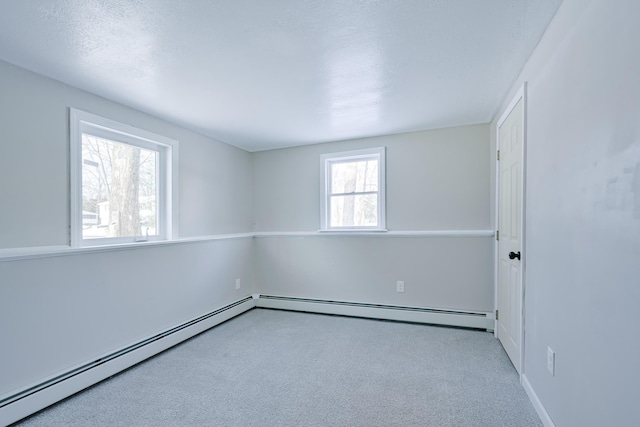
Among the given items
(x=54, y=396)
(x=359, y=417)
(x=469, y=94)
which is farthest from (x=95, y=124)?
(x=469, y=94)

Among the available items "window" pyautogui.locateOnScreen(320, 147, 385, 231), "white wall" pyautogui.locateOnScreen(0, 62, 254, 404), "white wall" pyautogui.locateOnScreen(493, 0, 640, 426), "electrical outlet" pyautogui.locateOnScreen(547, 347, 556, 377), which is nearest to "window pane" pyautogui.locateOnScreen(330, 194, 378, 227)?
"window" pyautogui.locateOnScreen(320, 147, 385, 231)

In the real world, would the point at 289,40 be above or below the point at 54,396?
above

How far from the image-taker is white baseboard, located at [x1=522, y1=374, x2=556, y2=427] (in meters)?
1.65

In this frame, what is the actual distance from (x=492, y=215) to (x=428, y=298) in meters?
1.16

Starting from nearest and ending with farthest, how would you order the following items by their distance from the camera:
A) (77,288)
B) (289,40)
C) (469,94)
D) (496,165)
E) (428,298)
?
1. (289,40)
2. (77,288)
3. (469,94)
4. (496,165)
5. (428,298)

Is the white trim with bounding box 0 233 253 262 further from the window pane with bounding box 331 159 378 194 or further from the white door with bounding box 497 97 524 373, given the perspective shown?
the white door with bounding box 497 97 524 373

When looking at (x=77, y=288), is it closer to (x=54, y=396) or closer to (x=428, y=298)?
(x=54, y=396)

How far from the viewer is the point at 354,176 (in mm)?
3900

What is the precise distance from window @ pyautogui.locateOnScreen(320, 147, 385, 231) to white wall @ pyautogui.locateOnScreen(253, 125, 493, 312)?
98 millimetres

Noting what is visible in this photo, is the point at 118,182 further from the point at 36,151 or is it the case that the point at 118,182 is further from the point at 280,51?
the point at 280,51

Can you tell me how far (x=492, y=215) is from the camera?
10.4 ft

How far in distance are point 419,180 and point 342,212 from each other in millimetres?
1048

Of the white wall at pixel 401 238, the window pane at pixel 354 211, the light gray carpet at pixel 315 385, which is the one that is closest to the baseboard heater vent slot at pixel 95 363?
the light gray carpet at pixel 315 385

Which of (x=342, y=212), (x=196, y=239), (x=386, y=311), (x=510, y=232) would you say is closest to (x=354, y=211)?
(x=342, y=212)
